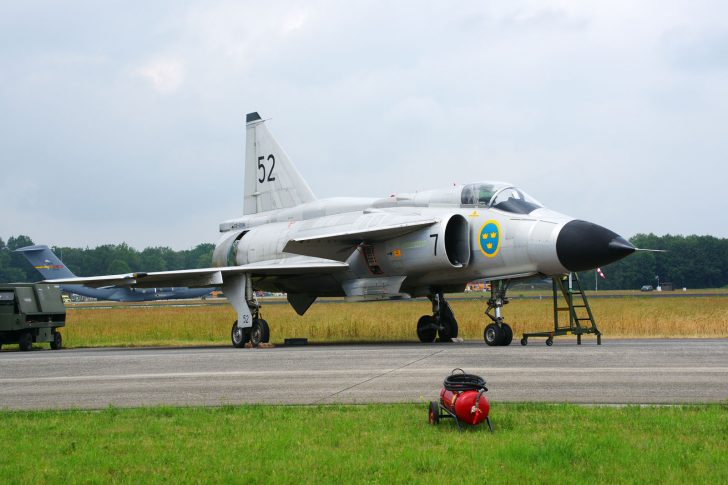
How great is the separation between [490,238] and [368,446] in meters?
11.5

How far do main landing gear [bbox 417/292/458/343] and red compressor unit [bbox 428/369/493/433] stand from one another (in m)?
13.0

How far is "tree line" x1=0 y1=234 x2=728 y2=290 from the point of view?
10200 cm

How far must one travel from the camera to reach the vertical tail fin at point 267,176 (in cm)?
2402

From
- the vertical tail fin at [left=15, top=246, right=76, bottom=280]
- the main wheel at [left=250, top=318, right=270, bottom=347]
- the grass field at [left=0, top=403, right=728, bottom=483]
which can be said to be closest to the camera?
the grass field at [left=0, top=403, right=728, bottom=483]

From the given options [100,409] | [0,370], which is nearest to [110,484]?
[100,409]

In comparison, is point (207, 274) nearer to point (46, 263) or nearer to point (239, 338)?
point (239, 338)

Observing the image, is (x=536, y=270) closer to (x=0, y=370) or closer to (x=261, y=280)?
(x=261, y=280)

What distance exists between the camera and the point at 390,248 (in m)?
19.2

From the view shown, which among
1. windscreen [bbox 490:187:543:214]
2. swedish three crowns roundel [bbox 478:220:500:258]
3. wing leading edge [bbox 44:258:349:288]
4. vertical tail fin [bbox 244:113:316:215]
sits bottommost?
wing leading edge [bbox 44:258:349:288]

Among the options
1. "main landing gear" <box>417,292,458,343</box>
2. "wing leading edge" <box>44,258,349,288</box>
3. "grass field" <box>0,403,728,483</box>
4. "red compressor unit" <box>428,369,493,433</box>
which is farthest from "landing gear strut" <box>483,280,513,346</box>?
"red compressor unit" <box>428,369,493,433</box>

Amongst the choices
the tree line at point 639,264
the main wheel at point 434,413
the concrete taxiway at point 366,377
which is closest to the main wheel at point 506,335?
the concrete taxiway at point 366,377

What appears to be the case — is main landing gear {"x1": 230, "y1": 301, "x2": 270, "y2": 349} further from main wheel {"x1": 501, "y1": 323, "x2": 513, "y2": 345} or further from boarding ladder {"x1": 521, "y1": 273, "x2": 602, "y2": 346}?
boarding ladder {"x1": 521, "y1": 273, "x2": 602, "y2": 346}

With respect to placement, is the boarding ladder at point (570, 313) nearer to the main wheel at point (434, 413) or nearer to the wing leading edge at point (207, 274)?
the wing leading edge at point (207, 274)

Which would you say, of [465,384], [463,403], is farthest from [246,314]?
[463,403]
